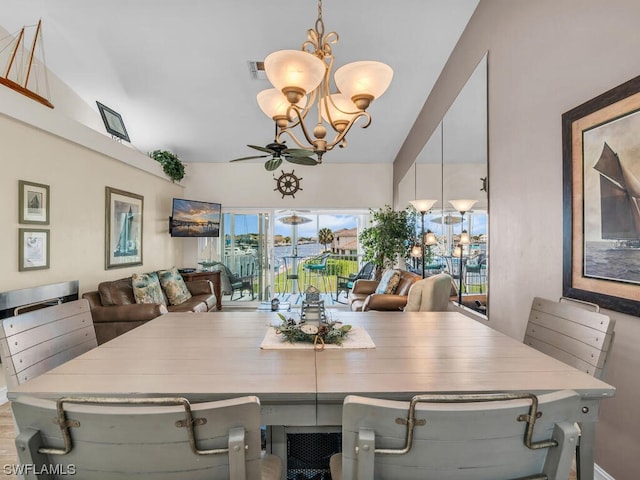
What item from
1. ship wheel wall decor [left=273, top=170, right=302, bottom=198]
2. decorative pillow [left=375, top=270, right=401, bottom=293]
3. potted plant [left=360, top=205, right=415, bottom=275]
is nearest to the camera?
decorative pillow [left=375, top=270, right=401, bottom=293]

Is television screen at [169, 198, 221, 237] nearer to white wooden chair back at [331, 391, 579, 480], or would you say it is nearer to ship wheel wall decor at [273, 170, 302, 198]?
ship wheel wall decor at [273, 170, 302, 198]

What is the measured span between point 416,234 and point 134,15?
3956mm

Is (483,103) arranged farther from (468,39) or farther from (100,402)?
(100,402)

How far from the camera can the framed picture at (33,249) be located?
282 cm

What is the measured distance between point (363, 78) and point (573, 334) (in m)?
1.54

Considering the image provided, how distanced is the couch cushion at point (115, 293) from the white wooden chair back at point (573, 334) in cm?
372

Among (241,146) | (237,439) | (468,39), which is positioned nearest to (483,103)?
(468,39)

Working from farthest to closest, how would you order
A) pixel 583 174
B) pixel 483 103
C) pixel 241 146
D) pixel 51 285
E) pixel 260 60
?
pixel 241 146 → pixel 260 60 → pixel 51 285 → pixel 483 103 → pixel 583 174

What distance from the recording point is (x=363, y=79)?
175 cm

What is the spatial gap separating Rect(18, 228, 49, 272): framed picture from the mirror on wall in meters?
3.81

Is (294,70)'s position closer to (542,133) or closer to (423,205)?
(542,133)

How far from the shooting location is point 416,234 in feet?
15.5

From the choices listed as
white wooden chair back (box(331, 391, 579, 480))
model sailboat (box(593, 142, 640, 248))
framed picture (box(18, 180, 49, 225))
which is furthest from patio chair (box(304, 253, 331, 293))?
white wooden chair back (box(331, 391, 579, 480))

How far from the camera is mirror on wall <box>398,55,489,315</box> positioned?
290 cm
